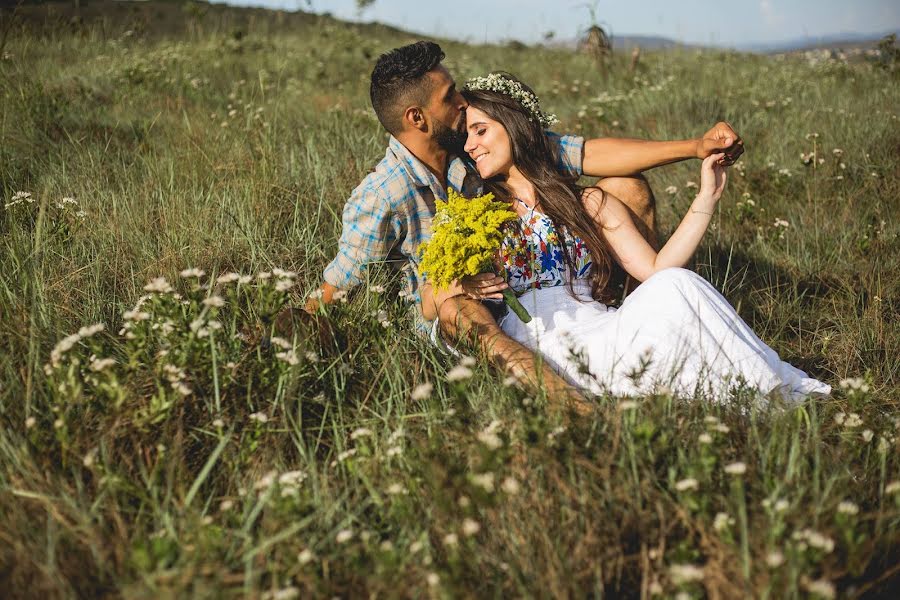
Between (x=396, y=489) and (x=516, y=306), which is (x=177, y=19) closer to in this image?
(x=516, y=306)

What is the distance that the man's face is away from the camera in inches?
129

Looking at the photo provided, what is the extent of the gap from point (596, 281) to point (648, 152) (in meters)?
0.70

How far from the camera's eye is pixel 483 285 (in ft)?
9.47

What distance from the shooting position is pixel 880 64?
288 inches

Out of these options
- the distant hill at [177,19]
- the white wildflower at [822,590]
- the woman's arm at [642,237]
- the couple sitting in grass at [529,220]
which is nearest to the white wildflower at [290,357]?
the couple sitting in grass at [529,220]

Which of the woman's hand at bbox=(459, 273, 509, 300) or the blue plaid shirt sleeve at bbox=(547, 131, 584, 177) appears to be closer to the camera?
the woman's hand at bbox=(459, 273, 509, 300)

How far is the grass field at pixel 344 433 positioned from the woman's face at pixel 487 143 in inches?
31.0

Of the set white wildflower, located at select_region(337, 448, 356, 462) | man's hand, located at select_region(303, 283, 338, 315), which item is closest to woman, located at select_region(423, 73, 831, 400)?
man's hand, located at select_region(303, 283, 338, 315)

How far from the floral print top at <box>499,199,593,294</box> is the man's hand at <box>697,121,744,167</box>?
722mm

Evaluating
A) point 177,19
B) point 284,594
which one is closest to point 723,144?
point 284,594

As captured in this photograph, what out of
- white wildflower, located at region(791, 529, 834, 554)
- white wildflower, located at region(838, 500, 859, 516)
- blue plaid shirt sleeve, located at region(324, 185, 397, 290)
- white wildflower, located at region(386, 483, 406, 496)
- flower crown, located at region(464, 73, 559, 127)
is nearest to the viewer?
white wildflower, located at region(791, 529, 834, 554)

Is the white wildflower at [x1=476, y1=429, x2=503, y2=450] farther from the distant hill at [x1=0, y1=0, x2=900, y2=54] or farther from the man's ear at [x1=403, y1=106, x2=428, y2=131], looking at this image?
the distant hill at [x1=0, y1=0, x2=900, y2=54]

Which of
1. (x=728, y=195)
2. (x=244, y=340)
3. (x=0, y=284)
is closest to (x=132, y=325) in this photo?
(x=244, y=340)

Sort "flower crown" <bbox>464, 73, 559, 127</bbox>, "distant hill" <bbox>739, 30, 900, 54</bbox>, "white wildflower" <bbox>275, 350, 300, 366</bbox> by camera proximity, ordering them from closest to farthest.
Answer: "white wildflower" <bbox>275, 350, 300, 366</bbox>
"flower crown" <bbox>464, 73, 559, 127</bbox>
"distant hill" <bbox>739, 30, 900, 54</bbox>
